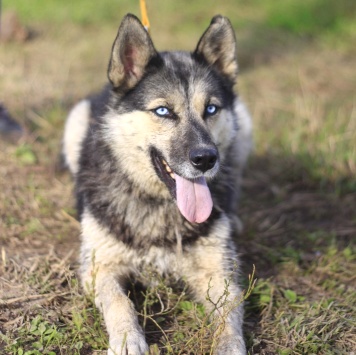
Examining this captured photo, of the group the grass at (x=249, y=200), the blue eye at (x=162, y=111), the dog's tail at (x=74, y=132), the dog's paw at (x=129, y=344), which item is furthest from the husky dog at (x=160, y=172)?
the dog's tail at (x=74, y=132)

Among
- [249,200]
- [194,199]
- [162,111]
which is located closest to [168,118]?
[162,111]

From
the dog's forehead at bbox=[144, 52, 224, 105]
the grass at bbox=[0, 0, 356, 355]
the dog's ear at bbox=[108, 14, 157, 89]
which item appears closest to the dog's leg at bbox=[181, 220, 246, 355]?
the grass at bbox=[0, 0, 356, 355]

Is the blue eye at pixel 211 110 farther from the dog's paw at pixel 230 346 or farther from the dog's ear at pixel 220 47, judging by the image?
the dog's paw at pixel 230 346

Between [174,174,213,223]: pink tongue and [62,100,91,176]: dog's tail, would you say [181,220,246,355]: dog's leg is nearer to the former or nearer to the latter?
[174,174,213,223]: pink tongue

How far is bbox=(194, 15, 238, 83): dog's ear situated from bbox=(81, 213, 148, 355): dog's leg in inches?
54.1

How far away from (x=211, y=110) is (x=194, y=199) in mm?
616

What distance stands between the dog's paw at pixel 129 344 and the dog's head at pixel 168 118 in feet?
2.71

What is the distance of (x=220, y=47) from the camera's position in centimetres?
374

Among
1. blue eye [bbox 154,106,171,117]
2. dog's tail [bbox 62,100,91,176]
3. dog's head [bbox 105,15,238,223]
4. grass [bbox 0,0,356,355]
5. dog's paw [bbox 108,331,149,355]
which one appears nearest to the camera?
dog's paw [bbox 108,331,149,355]

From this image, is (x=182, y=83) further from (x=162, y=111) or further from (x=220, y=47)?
(x=220, y=47)

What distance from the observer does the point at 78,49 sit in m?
8.49

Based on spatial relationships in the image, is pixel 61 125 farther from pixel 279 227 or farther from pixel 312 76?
A: pixel 312 76

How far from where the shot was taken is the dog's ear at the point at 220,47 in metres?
3.58

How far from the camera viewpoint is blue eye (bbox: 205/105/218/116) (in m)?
3.49
